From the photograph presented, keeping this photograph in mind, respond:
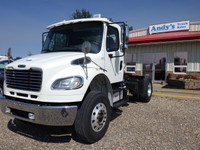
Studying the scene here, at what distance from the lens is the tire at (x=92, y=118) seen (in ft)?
9.32

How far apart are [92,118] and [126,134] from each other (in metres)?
0.99

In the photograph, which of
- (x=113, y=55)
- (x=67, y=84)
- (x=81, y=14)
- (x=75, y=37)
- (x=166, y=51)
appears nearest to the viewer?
A: (x=67, y=84)

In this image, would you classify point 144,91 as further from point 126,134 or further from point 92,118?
point 92,118

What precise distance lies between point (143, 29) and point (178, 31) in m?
3.02

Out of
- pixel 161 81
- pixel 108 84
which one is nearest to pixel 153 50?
pixel 161 81

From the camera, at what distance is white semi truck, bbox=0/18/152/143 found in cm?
269

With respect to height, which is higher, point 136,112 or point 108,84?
point 108,84

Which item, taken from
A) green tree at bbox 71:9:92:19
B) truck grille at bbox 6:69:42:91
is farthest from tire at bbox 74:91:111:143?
green tree at bbox 71:9:92:19

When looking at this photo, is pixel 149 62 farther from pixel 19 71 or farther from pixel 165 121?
pixel 19 71

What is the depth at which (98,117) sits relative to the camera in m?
3.13

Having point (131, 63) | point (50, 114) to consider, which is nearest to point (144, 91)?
point (50, 114)

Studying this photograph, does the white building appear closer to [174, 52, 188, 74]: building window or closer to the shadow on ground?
[174, 52, 188, 74]: building window

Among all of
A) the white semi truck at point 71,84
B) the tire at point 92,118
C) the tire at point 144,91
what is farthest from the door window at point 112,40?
the tire at point 144,91

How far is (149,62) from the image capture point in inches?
513
